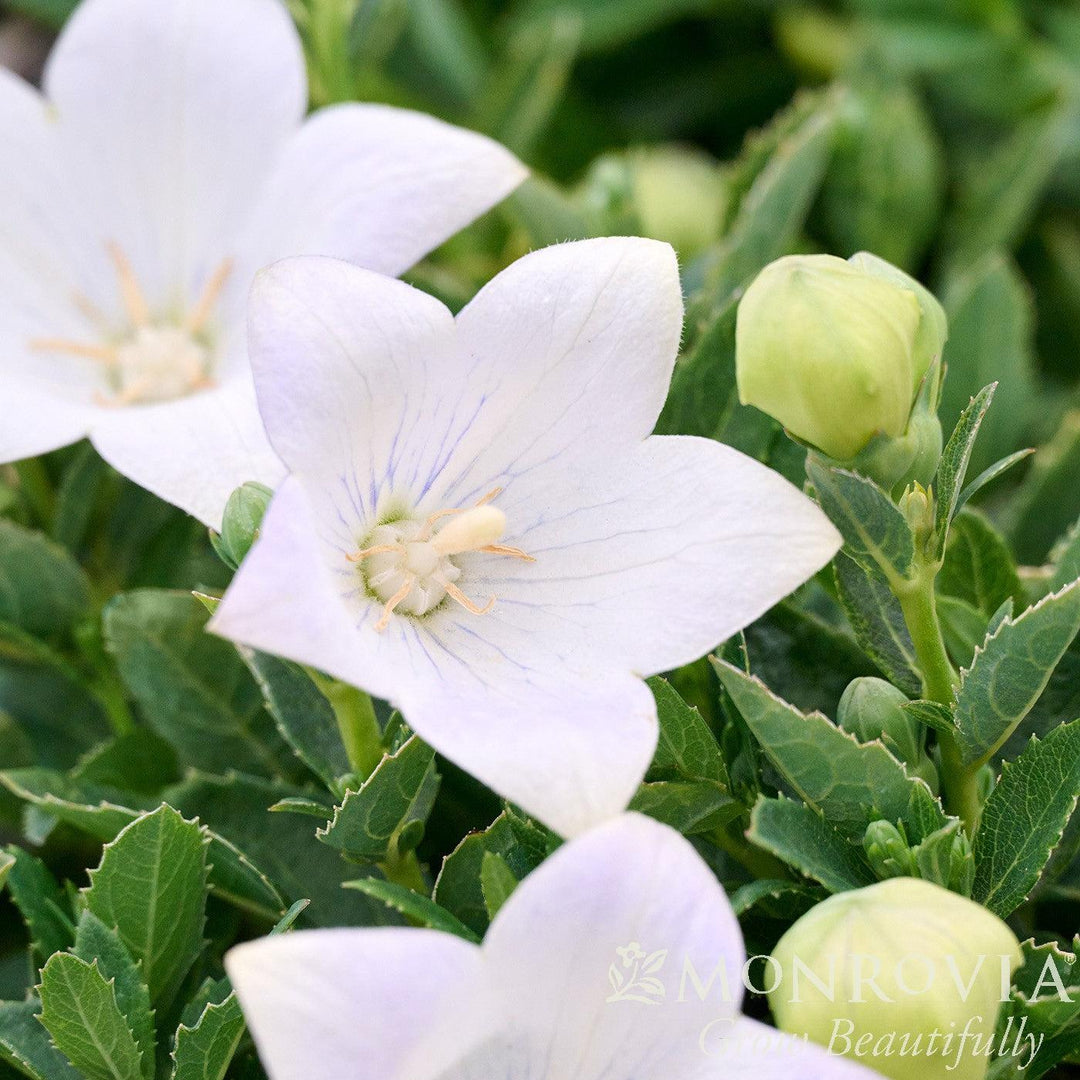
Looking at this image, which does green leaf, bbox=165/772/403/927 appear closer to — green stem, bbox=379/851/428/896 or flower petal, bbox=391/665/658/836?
green stem, bbox=379/851/428/896

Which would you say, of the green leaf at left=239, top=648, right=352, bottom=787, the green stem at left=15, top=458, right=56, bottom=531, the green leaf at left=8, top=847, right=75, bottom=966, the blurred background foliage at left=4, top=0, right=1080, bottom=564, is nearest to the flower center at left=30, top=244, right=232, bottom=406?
the green stem at left=15, top=458, right=56, bottom=531

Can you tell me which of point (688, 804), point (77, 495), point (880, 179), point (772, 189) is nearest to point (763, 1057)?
point (688, 804)

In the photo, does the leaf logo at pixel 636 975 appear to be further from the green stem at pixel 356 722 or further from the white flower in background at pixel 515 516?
the green stem at pixel 356 722

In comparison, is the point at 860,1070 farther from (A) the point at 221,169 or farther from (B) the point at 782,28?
→ (B) the point at 782,28

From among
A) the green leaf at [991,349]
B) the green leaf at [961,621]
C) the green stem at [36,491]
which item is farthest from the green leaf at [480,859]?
the green leaf at [991,349]

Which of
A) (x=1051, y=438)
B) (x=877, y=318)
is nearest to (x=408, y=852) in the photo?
(x=877, y=318)

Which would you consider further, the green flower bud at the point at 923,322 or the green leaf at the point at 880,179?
the green leaf at the point at 880,179
